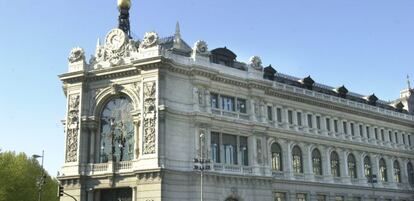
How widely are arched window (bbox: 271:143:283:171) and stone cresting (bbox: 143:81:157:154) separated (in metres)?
16.2

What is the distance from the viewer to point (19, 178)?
74250 millimetres

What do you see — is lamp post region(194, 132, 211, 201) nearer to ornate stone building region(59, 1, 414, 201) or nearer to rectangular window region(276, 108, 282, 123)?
ornate stone building region(59, 1, 414, 201)

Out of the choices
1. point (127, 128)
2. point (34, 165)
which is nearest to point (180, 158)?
point (127, 128)

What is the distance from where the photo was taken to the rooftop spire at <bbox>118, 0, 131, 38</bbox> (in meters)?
62.9

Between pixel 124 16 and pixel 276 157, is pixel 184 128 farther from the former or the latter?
pixel 124 16

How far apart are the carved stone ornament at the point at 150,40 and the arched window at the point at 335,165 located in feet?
93.4

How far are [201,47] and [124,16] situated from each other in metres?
10.9

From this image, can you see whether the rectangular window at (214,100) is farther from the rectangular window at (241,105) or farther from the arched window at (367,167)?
the arched window at (367,167)

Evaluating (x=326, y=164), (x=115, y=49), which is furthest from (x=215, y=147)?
(x=326, y=164)

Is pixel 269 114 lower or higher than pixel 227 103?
lower

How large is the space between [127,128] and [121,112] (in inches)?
72.6

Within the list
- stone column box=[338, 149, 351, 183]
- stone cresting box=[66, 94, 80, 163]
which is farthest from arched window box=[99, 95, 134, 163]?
stone column box=[338, 149, 351, 183]

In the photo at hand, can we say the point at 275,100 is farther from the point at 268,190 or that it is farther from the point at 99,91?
the point at 99,91

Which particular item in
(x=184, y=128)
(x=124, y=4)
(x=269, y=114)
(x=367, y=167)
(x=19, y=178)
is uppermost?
(x=124, y=4)
